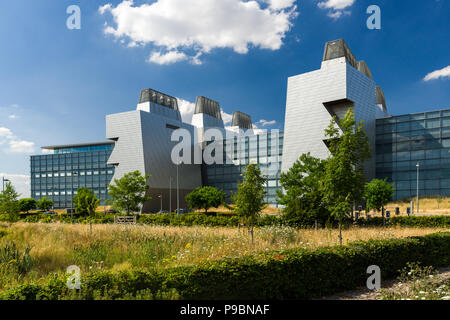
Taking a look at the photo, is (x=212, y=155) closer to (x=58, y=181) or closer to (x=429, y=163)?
(x=429, y=163)

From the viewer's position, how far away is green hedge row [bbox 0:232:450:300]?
522 cm

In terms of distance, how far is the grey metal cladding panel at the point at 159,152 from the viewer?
55875mm

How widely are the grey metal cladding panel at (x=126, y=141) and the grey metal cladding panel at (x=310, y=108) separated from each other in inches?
971

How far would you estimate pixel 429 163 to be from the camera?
153ft

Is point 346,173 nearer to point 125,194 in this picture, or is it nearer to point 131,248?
point 131,248

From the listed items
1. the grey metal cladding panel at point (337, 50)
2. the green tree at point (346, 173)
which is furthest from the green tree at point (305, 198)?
the grey metal cladding panel at point (337, 50)

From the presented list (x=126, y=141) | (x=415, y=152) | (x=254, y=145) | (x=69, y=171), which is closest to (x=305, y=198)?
(x=415, y=152)

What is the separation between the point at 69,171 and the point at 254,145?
49026mm

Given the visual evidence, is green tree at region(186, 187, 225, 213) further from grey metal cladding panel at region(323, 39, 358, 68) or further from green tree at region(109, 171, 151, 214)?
grey metal cladding panel at region(323, 39, 358, 68)

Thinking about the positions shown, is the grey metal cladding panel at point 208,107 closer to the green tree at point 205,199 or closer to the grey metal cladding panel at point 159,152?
the grey metal cladding panel at point 159,152

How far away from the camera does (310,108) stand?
4541 centimetres

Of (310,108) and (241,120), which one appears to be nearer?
(310,108)

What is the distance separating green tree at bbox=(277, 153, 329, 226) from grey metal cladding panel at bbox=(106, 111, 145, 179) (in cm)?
3393

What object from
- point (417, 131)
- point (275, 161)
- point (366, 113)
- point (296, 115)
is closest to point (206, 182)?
point (275, 161)
